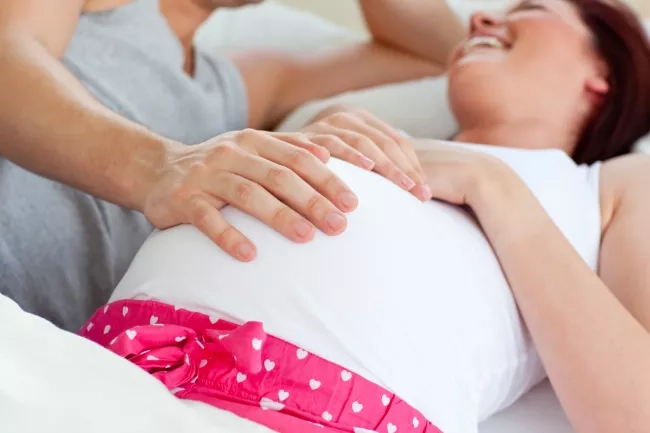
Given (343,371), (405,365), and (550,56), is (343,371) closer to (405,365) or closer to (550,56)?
(405,365)

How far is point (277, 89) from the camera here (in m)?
1.44

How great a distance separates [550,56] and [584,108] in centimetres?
12

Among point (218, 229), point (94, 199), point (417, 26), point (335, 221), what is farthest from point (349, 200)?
point (417, 26)

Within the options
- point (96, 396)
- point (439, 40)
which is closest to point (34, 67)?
point (96, 396)

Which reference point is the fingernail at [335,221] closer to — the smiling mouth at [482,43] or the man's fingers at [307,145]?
the man's fingers at [307,145]

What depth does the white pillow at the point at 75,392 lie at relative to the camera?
0.49 metres

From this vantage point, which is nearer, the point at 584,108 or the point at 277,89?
the point at 584,108

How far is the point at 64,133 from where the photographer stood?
0.82 metres

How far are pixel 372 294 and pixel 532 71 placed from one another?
61 centimetres

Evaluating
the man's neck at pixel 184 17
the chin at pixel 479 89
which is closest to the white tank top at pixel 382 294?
the chin at pixel 479 89

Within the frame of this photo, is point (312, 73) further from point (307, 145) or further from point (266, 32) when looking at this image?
point (307, 145)

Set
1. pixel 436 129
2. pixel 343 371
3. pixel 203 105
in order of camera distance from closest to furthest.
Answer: pixel 343 371
pixel 203 105
pixel 436 129

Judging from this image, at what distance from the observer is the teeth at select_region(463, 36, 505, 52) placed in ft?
3.79

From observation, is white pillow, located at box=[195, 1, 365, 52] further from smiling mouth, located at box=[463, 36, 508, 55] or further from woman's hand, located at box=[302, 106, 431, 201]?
woman's hand, located at box=[302, 106, 431, 201]
